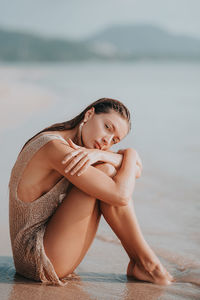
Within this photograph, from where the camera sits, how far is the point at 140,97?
13766 mm

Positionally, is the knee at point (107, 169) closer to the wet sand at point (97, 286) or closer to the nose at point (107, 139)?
the nose at point (107, 139)

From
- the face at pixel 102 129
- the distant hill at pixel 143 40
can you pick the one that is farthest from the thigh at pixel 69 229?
the distant hill at pixel 143 40

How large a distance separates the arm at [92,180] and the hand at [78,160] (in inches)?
0.9

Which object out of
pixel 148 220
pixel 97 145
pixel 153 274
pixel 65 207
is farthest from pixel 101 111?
pixel 148 220

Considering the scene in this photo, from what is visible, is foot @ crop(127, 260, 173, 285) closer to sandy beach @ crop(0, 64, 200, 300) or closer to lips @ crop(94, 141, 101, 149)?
sandy beach @ crop(0, 64, 200, 300)

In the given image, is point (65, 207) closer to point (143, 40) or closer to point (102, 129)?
point (102, 129)

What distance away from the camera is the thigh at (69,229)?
2.39 meters

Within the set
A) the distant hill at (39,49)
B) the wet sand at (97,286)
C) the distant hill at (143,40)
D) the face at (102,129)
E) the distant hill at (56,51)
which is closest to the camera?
the wet sand at (97,286)

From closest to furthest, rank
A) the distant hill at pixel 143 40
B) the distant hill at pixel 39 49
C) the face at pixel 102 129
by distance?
the face at pixel 102 129
the distant hill at pixel 39 49
the distant hill at pixel 143 40

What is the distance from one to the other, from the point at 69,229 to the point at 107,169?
357 millimetres

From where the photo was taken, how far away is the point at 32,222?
245 cm

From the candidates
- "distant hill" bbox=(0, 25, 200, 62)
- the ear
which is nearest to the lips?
the ear

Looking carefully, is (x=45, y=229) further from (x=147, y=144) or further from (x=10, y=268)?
(x=147, y=144)

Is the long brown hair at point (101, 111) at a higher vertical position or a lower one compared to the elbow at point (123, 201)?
higher
